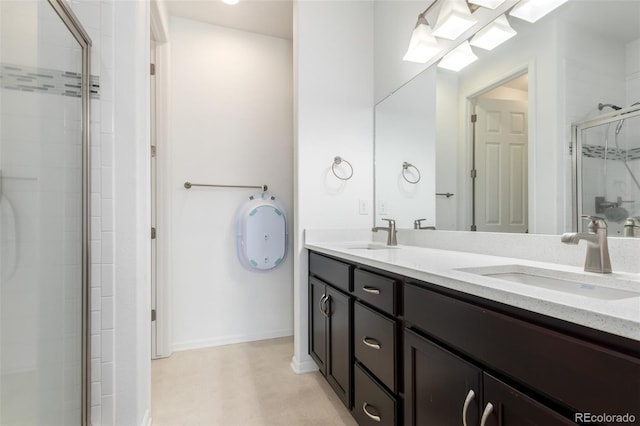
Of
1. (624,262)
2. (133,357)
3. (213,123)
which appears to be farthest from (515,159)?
(213,123)

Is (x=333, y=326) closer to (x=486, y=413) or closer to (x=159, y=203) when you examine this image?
(x=486, y=413)

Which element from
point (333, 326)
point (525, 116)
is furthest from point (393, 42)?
point (333, 326)

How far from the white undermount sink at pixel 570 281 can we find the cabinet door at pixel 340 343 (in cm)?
66

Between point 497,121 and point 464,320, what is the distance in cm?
104

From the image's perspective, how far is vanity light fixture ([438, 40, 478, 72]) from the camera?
1.56 m

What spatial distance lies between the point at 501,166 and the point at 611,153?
418 millimetres

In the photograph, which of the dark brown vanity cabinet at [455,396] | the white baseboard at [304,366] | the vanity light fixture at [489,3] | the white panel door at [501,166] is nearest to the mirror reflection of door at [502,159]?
the white panel door at [501,166]

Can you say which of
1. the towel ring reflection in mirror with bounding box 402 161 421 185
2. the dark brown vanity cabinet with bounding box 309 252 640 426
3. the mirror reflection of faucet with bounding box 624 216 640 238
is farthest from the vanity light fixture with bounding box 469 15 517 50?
the dark brown vanity cabinet with bounding box 309 252 640 426

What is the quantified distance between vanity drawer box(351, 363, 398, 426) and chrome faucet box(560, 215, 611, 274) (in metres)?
0.78

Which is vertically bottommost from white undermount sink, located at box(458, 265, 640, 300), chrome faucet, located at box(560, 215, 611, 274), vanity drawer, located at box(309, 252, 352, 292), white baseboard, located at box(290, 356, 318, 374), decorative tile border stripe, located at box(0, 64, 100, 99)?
white baseboard, located at box(290, 356, 318, 374)

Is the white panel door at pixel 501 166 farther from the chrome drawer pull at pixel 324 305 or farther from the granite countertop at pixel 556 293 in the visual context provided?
the chrome drawer pull at pixel 324 305

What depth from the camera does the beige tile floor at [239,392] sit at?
1.60 meters

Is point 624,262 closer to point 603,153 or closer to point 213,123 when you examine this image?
point 603,153

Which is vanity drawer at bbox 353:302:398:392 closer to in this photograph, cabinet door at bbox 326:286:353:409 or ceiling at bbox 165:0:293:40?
cabinet door at bbox 326:286:353:409
